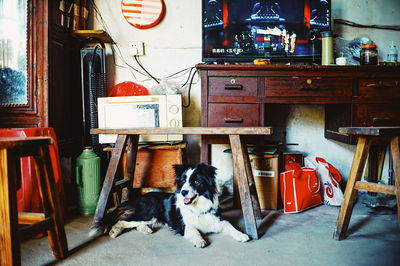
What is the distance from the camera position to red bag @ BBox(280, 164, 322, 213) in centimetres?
207

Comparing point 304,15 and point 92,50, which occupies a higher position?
point 304,15

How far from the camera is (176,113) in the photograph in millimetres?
2193

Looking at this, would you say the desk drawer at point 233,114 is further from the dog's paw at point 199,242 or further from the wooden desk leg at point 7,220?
the wooden desk leg at point 7,220

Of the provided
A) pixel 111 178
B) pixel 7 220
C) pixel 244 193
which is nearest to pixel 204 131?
pixel 244 193

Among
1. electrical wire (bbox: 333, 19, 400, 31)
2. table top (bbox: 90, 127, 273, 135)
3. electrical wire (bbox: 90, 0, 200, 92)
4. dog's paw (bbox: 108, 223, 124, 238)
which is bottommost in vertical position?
dog's paw (bbox: 108, 223, 124, 238)

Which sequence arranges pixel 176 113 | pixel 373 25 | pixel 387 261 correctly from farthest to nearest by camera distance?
pixel 373 25
pixel 176 113
pixel 387 261

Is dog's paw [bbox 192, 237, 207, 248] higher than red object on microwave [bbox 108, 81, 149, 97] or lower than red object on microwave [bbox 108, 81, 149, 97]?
lower

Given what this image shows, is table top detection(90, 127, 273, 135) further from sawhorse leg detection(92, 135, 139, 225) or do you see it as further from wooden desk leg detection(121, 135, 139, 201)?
wooden desk leg detection(121, 135, 139, 201)

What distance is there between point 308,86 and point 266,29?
0.67 m

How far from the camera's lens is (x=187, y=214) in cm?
168

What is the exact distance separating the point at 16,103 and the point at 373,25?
309 centimetres

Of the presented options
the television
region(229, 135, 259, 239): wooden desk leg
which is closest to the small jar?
the television

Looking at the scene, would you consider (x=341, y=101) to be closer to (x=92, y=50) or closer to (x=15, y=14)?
(x=92, y=50)

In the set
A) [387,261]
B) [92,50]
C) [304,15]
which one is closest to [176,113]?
[92,50]
